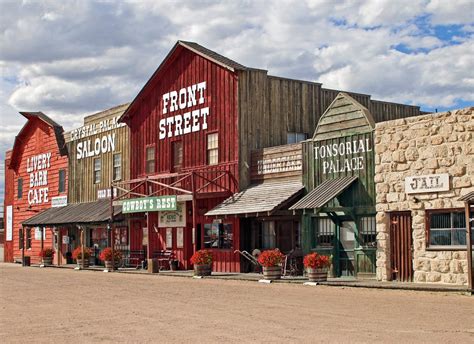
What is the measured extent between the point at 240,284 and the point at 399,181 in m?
5.59

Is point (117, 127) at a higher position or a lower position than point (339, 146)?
higher

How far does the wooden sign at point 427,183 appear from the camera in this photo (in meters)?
20.5

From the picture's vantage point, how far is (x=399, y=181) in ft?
71.8

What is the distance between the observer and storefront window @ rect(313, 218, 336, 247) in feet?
80.8

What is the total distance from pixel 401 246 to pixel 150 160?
1549 cm

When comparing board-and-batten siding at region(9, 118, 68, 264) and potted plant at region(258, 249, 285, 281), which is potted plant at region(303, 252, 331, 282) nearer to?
potted plant at region(258, 249, 285, 281)

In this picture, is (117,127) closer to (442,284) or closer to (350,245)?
(350,245)

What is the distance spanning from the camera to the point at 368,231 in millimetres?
23250

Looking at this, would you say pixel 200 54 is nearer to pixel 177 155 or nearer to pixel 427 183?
pixel 177 155

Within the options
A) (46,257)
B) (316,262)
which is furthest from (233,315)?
(46,257)

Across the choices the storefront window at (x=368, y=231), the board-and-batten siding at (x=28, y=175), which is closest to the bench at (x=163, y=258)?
the storefront window at (x=368, y=231)

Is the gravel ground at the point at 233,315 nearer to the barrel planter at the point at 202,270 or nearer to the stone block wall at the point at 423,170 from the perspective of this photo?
the stone block wall at the point at 423,170

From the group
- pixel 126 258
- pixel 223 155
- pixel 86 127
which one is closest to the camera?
pixel 223 155

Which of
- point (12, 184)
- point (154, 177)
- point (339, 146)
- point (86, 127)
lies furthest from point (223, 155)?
point (12, 184)
